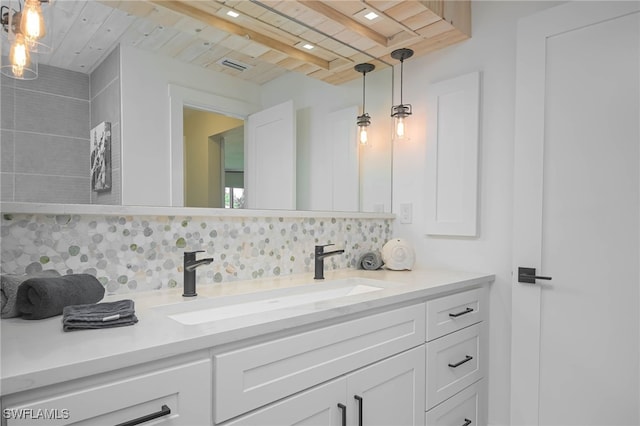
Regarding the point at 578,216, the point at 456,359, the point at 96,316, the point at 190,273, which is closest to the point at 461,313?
the point at 456,359

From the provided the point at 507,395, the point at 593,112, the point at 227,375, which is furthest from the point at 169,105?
the point at 507,395

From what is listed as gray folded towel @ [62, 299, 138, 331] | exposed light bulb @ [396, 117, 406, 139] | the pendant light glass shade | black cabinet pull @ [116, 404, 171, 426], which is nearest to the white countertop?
gray folded towel @ [62, 299, 138, 331]

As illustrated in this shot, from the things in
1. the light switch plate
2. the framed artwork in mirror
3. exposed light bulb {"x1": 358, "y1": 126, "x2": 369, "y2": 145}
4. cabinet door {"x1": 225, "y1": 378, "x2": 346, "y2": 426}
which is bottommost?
cabinet door {"x1": 225, "y1": 378, "x2": 346, "y2": 426}

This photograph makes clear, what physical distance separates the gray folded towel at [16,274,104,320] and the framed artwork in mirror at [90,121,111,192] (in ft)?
1.15

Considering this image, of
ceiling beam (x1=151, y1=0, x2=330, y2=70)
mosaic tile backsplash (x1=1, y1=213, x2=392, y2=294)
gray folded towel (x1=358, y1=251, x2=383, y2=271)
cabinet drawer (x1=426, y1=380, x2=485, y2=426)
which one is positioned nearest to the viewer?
mosaic tile backsplash (x1=1, y1=213, x2=392, y2=294)

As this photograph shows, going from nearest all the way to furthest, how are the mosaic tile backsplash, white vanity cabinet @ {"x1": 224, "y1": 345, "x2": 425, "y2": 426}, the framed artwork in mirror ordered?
white vanity cabinet @ {"x1": 224, "y1": 345, "x2": 425, "y2": 426}
the mosaic tile backsplash
the framed artwork in mirror

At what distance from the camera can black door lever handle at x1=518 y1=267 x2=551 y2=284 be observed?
1749 millimetres

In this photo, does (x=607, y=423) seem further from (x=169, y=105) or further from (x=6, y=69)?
(x=6, y=69)

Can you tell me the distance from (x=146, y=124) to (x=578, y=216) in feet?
5.82

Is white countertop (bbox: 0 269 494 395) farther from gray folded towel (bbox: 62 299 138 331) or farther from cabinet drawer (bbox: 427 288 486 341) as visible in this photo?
cabinet drawer (bbox: 427 288 486 341)

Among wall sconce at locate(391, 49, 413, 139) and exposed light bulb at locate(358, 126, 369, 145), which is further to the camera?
exposed light bulb at locate(358, 126, 369, 145)

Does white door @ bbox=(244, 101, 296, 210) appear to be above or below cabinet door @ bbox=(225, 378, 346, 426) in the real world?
above

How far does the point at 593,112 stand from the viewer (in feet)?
5.26

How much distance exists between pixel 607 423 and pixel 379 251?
124 centimetres
